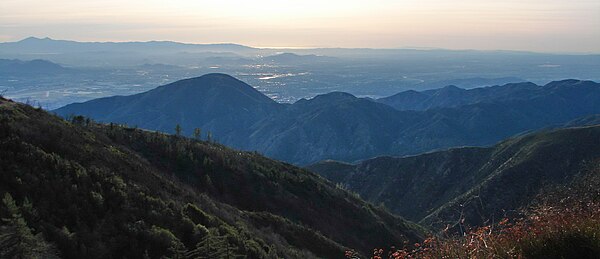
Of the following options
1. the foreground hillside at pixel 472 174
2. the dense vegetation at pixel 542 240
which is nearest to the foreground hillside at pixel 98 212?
the dense vegetation at pixel 542 240

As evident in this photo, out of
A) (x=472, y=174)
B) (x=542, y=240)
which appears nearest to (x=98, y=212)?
(x=542, y=240)

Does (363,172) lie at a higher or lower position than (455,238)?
lower

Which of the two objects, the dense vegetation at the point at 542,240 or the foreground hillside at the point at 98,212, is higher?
the dense vegetation at the point at 542,240

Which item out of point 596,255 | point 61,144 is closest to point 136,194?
point 61,144

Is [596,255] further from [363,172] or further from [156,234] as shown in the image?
[363,172]

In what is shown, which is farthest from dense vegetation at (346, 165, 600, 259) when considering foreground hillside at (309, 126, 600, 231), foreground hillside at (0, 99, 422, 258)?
foreground hillside at (309, 126, 600, 231)

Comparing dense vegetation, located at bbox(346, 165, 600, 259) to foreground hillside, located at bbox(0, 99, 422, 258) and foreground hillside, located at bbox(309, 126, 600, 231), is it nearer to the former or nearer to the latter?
foreground hillside, located at bbox(0, 99, 422, 258)

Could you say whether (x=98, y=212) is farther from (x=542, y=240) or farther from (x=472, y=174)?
(x=472, y=174)

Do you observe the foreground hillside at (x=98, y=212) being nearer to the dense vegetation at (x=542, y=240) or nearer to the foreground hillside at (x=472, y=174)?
the dense vegetation at (x=542, y=240)
